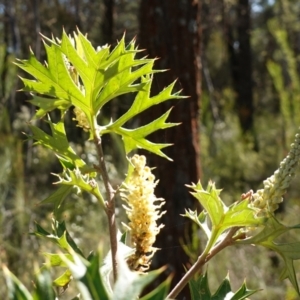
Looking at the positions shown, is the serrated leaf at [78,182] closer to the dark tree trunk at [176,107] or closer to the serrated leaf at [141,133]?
the serrated leaf at [141,133]

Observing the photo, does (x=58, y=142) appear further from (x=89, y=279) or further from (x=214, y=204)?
(x=89, y=279)

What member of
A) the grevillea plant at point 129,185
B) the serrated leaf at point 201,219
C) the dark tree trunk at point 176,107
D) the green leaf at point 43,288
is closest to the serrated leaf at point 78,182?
the grevillea plant at point 129,185

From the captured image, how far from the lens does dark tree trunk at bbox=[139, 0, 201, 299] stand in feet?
7.76

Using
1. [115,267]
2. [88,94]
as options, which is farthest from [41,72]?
[115,267]

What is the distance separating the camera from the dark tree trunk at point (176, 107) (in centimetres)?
237

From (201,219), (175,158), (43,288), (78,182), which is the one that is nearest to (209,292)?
(201,219)

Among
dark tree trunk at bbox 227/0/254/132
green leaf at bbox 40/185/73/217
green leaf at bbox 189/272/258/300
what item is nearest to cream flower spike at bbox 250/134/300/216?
green leaf at bbox 189/272/258/300

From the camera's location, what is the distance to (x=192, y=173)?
246 centimetres

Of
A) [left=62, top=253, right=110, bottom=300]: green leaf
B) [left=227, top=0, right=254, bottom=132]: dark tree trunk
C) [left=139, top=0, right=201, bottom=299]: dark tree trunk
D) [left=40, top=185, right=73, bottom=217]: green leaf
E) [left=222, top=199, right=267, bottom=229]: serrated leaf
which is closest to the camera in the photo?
[left=62, top=253, right=110, bottom=300]: green leaf

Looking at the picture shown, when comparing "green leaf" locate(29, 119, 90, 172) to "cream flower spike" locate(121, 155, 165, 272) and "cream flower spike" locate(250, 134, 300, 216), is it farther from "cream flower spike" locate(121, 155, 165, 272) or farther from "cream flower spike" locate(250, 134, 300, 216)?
"cream flower spike" locate(250, 134, 300, 216)

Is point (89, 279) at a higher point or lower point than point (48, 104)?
lower

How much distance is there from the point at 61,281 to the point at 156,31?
6.51 ft

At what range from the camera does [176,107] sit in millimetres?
2408

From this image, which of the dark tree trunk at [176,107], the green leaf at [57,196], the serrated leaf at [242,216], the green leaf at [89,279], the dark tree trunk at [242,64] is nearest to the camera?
the green leaf at [89,279]
